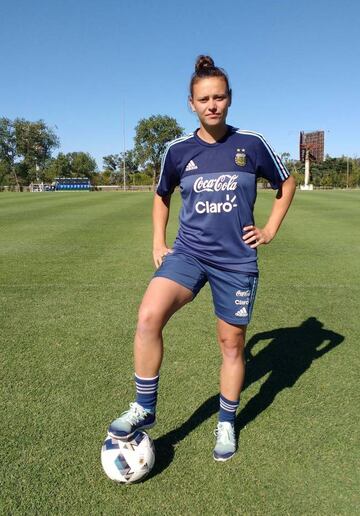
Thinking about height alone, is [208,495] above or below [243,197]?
below

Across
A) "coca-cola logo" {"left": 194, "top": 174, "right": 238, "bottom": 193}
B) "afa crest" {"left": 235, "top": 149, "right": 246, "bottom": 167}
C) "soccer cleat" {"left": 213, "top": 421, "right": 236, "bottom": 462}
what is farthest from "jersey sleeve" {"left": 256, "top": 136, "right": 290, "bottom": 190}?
"soccer cleat" {"left": 213, "top": 421, "right": 236, "bottom": 462}

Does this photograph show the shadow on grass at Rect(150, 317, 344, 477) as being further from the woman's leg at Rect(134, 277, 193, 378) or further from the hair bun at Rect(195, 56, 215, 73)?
the hair bun at Rect(195, 56, 215, 73)

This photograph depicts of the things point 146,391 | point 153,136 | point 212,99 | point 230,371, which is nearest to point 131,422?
point 146,391

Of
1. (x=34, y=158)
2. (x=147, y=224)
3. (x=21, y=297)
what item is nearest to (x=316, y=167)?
(x=34, y=158)

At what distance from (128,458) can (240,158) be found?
185cm

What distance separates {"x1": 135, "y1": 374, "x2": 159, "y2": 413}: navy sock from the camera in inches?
108

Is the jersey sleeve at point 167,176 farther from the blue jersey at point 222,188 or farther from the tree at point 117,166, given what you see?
the tree at point 117,166

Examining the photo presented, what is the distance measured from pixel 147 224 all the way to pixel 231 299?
Result: 13.5m

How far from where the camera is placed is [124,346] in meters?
4.50

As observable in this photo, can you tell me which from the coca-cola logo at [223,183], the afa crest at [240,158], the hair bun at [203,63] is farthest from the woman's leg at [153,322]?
the hair bun at [203,63]

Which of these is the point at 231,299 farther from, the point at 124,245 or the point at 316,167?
the point at 316,167

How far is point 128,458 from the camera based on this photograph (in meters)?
2.53

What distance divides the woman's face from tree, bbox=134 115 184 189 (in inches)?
3696

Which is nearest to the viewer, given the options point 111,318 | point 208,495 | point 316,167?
point 208,495
